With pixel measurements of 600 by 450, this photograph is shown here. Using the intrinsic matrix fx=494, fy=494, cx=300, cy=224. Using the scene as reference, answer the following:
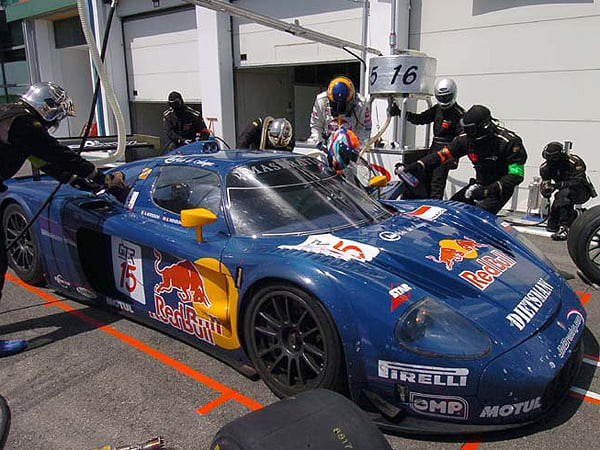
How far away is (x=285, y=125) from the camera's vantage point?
5.47 meters

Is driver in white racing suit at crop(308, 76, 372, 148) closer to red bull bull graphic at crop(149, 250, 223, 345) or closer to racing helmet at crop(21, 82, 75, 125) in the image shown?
racing helmet at crop(21, 82, 75, 125)

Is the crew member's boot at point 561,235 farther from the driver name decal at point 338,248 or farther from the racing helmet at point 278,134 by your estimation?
the driver name decal at point 338,248

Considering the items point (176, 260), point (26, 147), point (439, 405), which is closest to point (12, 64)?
point (26, 147)

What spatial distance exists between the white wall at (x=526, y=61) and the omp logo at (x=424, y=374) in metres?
6.18

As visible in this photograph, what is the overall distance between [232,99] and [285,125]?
21.2ft

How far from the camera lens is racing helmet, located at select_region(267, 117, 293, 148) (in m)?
5.41

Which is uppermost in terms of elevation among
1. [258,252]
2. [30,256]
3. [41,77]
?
[41,77]

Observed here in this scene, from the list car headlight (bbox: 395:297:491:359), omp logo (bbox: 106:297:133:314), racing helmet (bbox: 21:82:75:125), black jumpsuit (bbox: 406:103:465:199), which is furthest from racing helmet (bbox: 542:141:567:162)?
racing helmet (bbox: 21:82:75:125)

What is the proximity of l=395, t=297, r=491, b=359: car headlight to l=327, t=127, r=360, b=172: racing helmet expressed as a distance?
2.90m

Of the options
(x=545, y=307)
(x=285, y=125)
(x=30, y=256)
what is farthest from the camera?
(x=285, y=125)

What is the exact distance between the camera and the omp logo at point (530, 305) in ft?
7.73

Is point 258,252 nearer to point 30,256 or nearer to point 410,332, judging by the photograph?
point 410,332

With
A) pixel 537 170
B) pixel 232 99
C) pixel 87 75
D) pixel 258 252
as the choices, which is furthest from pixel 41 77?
pixel 258 252

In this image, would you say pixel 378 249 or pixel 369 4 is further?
pixel 369 4
